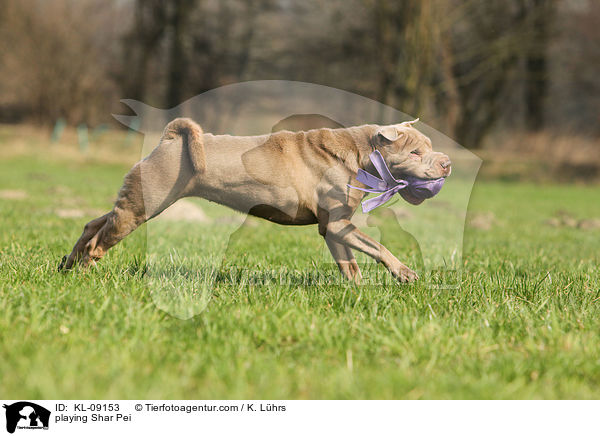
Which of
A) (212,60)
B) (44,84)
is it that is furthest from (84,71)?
(212,60)

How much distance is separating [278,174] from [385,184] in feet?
2.42

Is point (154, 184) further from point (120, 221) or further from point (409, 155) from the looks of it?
point (409, 155)

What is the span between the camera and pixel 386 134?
143 inches

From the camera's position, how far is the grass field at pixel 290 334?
7.29ft

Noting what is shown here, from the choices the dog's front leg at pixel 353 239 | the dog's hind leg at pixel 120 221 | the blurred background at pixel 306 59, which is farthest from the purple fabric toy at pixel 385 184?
the blurred background at pixel 306 59

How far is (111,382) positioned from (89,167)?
1922cm

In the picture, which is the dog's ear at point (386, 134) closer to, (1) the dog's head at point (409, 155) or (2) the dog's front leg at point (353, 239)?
(1) the dog's head at point (409, 155)

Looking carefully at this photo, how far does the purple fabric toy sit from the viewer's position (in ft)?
12.0

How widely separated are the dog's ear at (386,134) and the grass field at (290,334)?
3.33ft

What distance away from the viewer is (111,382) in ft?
7.10

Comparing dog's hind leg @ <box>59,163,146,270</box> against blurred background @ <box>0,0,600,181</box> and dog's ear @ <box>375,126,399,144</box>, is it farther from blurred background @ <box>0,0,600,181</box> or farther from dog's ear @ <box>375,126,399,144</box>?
blurred background @ <box>0,0,600,181</box>
